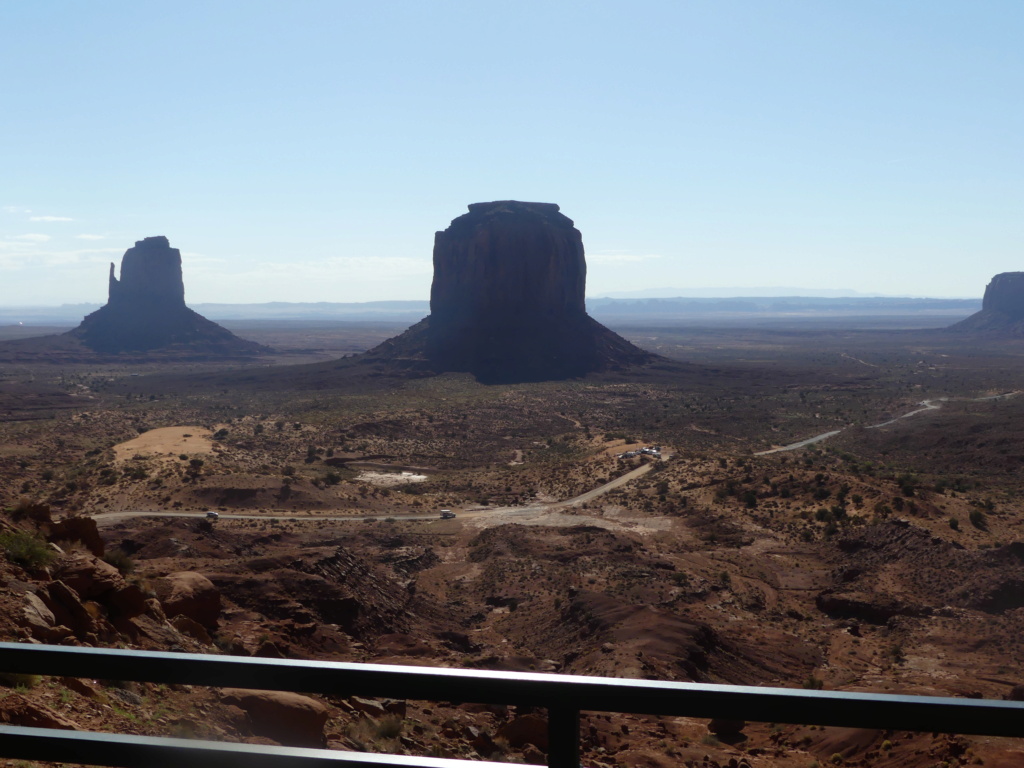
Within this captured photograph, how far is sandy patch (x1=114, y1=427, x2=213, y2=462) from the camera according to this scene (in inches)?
2060

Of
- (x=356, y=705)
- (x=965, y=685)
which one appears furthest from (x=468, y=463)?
(x=356, y=705)

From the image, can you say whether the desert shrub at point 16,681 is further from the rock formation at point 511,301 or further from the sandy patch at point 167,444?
the rock formation at point 511,301

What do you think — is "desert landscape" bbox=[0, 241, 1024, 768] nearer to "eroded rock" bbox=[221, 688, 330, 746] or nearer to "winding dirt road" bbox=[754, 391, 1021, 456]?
"eroded rock" bbox=[221, 688, 330, 746]

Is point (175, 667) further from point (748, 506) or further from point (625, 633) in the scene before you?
point (748, 506)

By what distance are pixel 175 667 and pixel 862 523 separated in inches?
1523

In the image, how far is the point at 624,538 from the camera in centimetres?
3588

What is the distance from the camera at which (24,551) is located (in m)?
11.6

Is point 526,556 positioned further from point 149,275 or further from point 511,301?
point 149,275

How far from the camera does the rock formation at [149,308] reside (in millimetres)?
155450

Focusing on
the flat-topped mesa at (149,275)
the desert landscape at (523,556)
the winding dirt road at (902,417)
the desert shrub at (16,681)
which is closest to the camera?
the desert shrub at (16,681)

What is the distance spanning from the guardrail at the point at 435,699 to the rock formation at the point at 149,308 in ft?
531

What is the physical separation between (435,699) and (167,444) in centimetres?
5898

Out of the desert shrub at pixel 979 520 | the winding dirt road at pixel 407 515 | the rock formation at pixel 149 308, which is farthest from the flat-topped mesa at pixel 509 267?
the desert shrub at pixel 979 520

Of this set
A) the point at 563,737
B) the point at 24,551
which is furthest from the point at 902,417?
the point at 563,737
